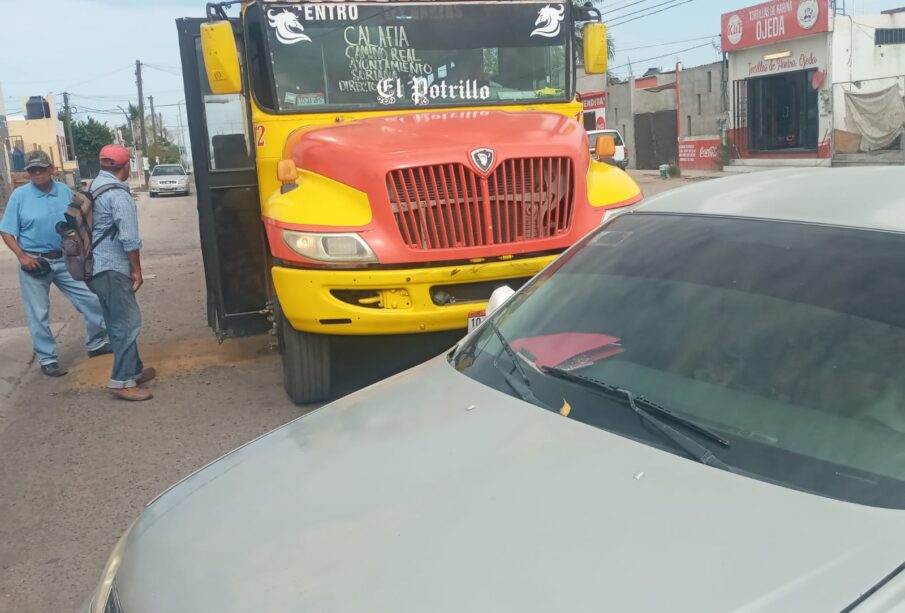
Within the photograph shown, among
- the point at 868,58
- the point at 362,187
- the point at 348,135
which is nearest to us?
the point at 362,187

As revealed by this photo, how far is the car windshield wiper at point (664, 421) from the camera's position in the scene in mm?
1961

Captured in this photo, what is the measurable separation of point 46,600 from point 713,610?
2955 millimetres

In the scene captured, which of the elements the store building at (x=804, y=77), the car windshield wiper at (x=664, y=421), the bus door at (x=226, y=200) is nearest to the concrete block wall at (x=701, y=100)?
the store building at (x=804, y=77)

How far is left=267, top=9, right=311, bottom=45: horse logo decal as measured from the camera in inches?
235

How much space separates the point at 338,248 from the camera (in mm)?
4980

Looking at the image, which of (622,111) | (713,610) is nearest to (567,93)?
(713,610)

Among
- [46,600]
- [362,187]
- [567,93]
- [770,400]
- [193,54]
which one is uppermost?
[193,54]

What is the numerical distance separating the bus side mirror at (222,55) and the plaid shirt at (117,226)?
100 cm

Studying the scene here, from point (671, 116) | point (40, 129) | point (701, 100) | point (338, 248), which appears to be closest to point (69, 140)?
point (40, 129)

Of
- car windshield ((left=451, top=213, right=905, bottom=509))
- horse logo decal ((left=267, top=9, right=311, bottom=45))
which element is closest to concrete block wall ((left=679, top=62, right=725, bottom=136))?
horse logo decal ((left=267, top=9, right=311, bottom=45))

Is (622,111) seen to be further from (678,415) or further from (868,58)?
(678,415)

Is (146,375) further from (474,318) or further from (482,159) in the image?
(482,159)

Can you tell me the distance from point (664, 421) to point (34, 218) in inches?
240

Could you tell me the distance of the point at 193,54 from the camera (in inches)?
252
